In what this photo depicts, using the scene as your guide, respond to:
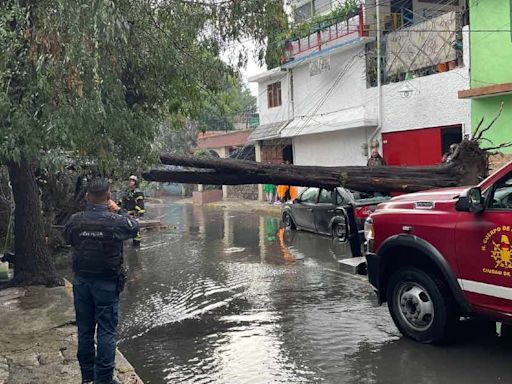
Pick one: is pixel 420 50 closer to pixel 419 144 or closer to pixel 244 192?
pixel 419 144

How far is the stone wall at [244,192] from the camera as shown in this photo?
30.1 m

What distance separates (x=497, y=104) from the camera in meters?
15.1

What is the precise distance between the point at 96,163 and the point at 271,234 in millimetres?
9262

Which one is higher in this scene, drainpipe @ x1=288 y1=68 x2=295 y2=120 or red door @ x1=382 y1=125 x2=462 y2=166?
drainpipe @ x1=288 y1=68 x2=295 y2=120

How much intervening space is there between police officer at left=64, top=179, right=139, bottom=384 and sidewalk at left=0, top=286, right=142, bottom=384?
13.8 inches

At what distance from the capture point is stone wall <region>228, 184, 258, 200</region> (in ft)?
98.9

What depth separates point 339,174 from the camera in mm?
9125

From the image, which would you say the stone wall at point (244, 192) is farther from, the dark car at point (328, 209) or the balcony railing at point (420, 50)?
the dark car at point (328, 209)

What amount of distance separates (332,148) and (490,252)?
1838cm

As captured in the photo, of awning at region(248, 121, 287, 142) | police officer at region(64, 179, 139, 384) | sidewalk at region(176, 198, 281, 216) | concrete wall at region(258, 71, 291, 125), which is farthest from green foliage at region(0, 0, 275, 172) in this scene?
concrete wall at region(258, 71, 291, 125)

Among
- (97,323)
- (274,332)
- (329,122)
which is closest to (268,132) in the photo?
(329,122)

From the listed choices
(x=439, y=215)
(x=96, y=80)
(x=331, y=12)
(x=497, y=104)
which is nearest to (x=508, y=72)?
(x=497, y=104)

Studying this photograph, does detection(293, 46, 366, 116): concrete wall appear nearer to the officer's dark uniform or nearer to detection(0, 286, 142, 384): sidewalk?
the officer's dark uniform

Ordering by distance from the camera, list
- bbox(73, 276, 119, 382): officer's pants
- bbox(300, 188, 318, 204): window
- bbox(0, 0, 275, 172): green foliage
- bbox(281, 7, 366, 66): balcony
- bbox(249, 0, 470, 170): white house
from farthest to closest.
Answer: bbox(281, 7, 366, 66): balcony → bbox(249, 0, 470, 170): white house → bbox(300, 188, 318, 204): window → bbox(0, 0, 275, 172): green foliage → bbox(73, 276, 119, 382): officer's pants
